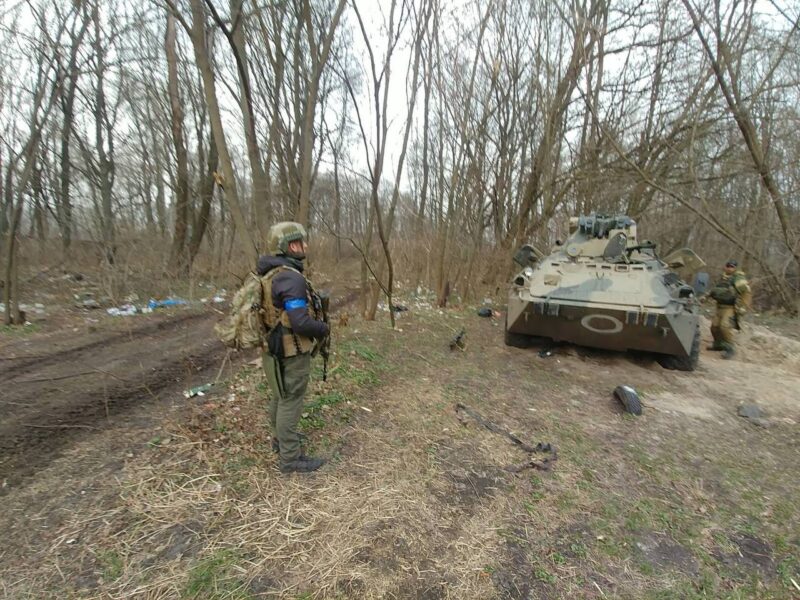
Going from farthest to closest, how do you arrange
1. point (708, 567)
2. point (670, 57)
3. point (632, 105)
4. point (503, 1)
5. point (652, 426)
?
point (632, 105)
point (670, 57)
point (503, 1)
point (652, 426)
point (708, 567)

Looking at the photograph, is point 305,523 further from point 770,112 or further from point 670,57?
point 770,112

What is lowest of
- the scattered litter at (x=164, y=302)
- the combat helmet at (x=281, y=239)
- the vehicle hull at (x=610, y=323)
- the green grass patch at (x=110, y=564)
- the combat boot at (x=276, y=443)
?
the green grass patch at (x=110, y=564)

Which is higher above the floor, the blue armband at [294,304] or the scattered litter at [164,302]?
the blue armband at [294,304]

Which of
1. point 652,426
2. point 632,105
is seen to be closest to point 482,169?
point 632,105

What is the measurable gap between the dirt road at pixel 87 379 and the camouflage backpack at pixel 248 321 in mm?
1527

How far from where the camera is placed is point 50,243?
1368 centimetres

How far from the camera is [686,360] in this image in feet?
20.6

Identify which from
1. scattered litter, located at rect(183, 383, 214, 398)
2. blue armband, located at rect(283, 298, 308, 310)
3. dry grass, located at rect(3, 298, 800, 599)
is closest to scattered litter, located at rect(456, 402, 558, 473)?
dry grass, located at rect(3, 298, 800, 599)

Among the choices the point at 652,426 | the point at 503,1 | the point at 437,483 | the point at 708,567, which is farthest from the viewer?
the point at 503,1

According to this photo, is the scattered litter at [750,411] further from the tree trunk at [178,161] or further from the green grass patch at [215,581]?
the tree trunk at [178,161]

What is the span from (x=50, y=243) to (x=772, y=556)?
17013 mm

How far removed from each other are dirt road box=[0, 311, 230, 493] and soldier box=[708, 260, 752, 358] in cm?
781

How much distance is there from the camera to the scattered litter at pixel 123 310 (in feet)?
28.0

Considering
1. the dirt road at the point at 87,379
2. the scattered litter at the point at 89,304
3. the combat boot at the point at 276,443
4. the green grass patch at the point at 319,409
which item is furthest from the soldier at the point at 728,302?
the scattered litter at the point at 89,304
